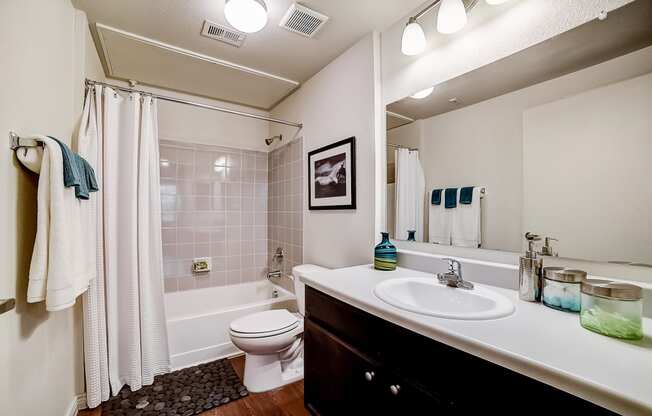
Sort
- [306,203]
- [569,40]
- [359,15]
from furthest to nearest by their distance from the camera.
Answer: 1. [306,203]
2. [359,15]
3. [569,40]

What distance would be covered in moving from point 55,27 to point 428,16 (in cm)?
179

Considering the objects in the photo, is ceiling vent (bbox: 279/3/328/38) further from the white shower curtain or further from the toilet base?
the toilet base

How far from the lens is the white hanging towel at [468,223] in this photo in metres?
1.25

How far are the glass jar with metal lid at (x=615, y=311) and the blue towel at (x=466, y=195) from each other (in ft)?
1.94

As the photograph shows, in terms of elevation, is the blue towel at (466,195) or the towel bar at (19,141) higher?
the towel bar at (19,141)

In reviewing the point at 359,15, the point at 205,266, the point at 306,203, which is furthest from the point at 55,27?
the point at 205,266

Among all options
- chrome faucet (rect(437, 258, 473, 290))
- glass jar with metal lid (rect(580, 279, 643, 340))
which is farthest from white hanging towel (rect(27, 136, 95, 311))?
glass jar with metal lid (rect(580, 279, 643, 340))

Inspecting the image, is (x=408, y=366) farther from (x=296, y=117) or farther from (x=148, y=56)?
(x=148, y=56)

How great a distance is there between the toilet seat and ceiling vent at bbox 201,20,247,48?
1.87 metres

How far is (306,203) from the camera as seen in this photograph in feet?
7.68

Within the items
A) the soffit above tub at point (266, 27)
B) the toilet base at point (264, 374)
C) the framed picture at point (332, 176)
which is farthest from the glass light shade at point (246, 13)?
the toilet base at point (264, 374)

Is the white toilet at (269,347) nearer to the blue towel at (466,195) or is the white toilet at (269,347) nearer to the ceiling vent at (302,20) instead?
the blue towel at (466,195)

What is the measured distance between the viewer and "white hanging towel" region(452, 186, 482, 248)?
1.25 m

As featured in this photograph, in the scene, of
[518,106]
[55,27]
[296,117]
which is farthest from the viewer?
[296,117]
